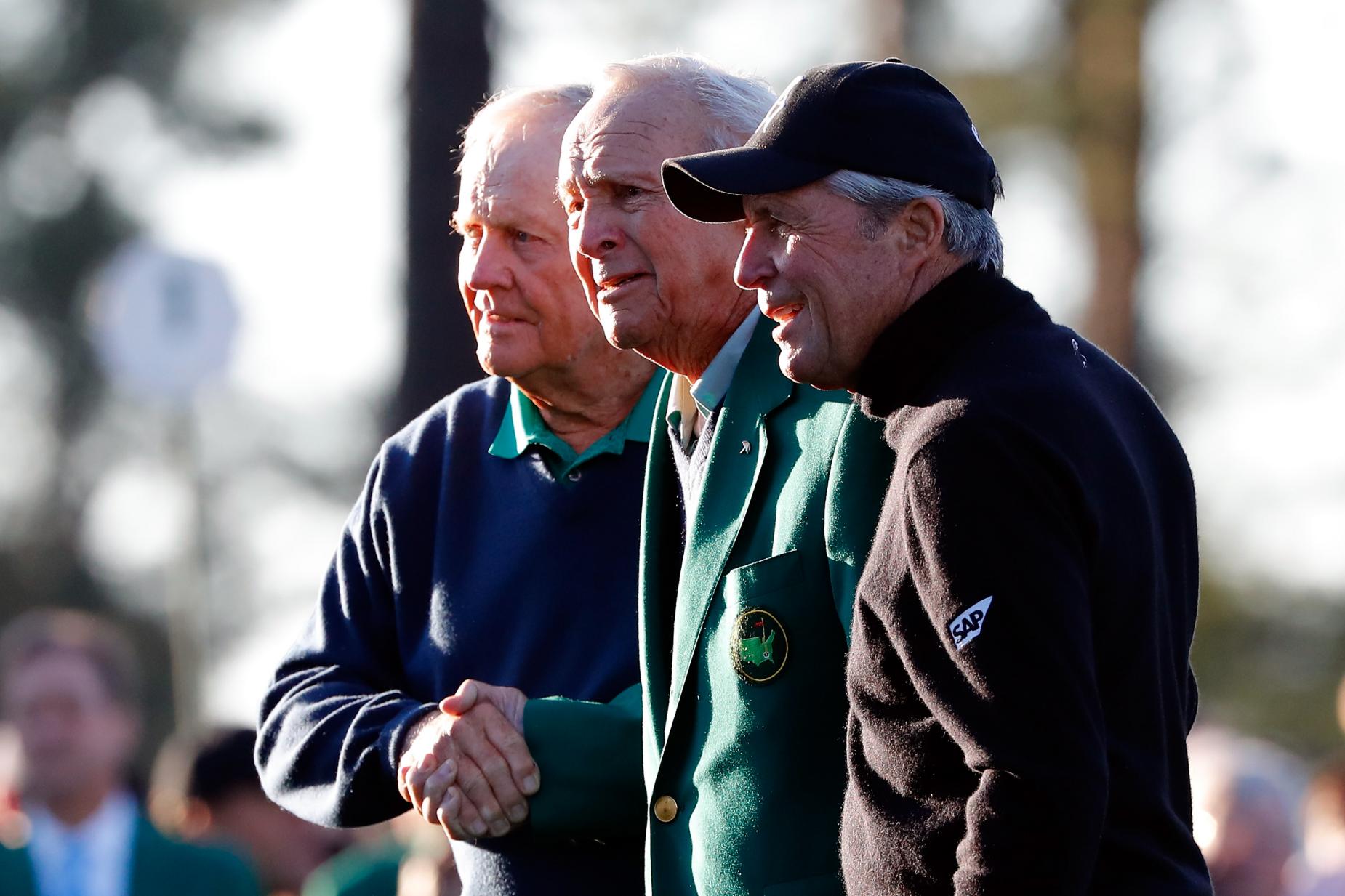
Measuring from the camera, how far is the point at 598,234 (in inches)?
133

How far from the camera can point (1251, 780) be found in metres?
7.00

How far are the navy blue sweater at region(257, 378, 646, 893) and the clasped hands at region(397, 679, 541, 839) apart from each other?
3.9 inches

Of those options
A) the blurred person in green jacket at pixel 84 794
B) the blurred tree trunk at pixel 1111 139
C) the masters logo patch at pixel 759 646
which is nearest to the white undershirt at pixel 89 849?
the blurred person in green jacket at pixel 84 794

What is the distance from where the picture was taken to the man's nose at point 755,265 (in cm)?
288

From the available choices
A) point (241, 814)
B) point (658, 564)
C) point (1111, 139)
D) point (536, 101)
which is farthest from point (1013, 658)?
point (1111, 139)

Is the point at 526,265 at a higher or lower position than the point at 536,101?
lower

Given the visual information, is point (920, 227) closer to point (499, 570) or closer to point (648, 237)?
point (648, 237)

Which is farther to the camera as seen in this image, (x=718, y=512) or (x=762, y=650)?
(x=718, y=512)

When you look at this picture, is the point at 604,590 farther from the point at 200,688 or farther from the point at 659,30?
the point at 659,30

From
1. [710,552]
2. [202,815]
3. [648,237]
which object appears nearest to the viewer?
[710,552]

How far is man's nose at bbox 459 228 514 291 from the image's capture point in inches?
147

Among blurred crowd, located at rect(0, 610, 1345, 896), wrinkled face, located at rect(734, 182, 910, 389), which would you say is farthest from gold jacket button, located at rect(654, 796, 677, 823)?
blurred crowd, located at rect(0, 610, 1345, 896)

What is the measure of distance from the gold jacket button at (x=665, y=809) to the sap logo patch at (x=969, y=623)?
854mm

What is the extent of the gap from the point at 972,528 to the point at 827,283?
53 cm
